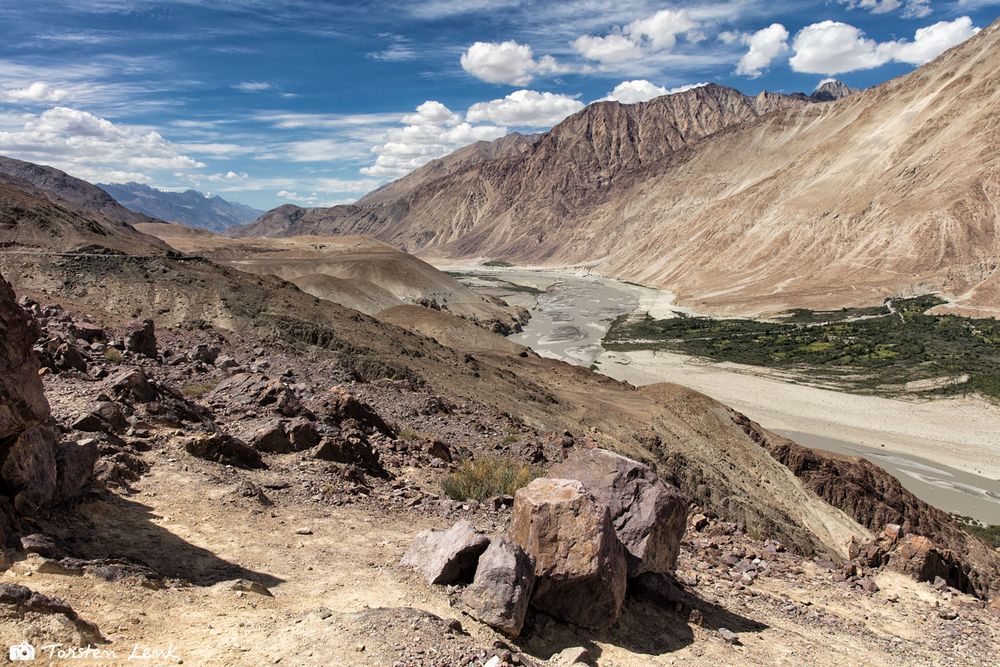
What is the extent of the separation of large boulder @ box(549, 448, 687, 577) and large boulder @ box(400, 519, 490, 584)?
5.55 feet

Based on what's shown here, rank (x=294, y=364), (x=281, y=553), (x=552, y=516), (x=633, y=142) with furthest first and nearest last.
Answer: (x=633, y=142) < (x=294, y=364) < (x=281, y=553) < (x=552, y=516)

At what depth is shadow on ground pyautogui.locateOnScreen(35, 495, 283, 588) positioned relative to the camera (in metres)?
6.32

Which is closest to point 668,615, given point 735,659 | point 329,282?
point 735,659

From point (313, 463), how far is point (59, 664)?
6.02 meters

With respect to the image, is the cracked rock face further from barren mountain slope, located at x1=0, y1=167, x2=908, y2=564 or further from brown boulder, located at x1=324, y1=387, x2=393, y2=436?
barren mountain slope, located at x1=0, y1=167, x2=908, y2=564

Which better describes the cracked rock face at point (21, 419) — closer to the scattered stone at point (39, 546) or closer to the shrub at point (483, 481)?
the scattered stone at point (39, 546)

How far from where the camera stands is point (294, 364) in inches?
696

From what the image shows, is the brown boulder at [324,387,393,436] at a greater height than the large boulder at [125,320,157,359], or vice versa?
the large boulder at [125,320,157,359]

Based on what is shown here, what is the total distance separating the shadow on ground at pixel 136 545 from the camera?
6.32 metres

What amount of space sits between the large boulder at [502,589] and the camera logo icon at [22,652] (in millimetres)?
3461

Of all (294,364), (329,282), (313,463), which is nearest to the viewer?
(313,463)

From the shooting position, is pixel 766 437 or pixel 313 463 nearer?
pixel 313 463

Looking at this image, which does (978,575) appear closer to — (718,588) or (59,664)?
(718,588)

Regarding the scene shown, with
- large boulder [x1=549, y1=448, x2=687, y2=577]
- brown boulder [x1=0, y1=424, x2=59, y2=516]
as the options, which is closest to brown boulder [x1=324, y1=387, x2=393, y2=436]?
large boulder [x1=549, y1=448, x2=687, y2=577]
